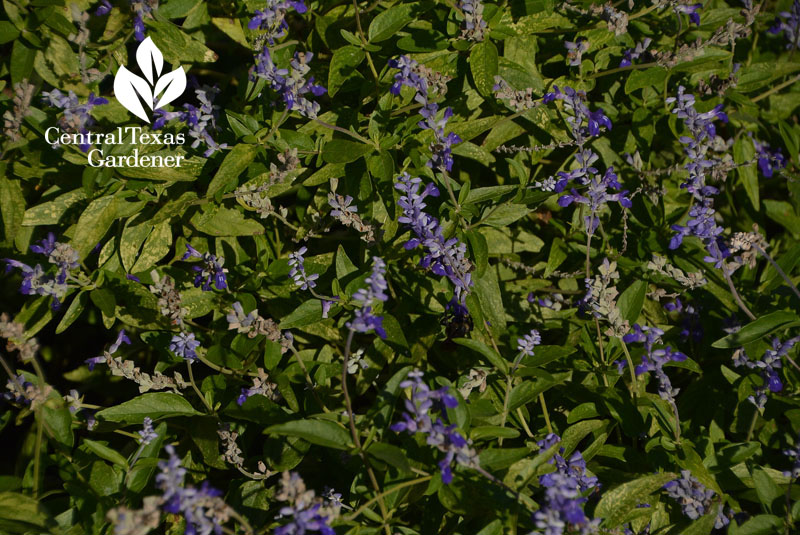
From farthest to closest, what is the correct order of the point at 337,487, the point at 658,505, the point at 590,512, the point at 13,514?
the point at 337,487, the point at 658,505, the point at 590,512, the point at 13,514

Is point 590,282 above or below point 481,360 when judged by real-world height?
above

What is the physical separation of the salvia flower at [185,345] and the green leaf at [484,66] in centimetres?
189

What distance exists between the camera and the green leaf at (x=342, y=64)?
339 cm

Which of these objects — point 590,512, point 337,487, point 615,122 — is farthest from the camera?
point 615,122

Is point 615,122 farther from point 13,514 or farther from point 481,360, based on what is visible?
point 13,514

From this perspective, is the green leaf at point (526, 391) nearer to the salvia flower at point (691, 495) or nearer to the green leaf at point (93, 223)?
the salvia flower at point (691, 495)

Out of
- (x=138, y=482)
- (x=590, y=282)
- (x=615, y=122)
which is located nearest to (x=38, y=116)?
(x=138, y=482)

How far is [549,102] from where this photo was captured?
12.2 feet

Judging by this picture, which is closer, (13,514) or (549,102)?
(13,514)

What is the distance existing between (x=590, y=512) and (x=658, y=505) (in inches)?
17.9

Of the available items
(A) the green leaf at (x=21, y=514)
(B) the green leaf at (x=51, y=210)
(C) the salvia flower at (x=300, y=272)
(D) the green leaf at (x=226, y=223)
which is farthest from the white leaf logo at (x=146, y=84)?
(A) the green leaf at (x=21, y=514)

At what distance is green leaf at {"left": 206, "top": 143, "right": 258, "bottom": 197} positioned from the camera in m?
3.16

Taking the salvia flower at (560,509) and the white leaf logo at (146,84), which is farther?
the white leaf logo at (146,84)

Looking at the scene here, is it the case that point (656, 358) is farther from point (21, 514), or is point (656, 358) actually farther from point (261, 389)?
point (21, 514)
